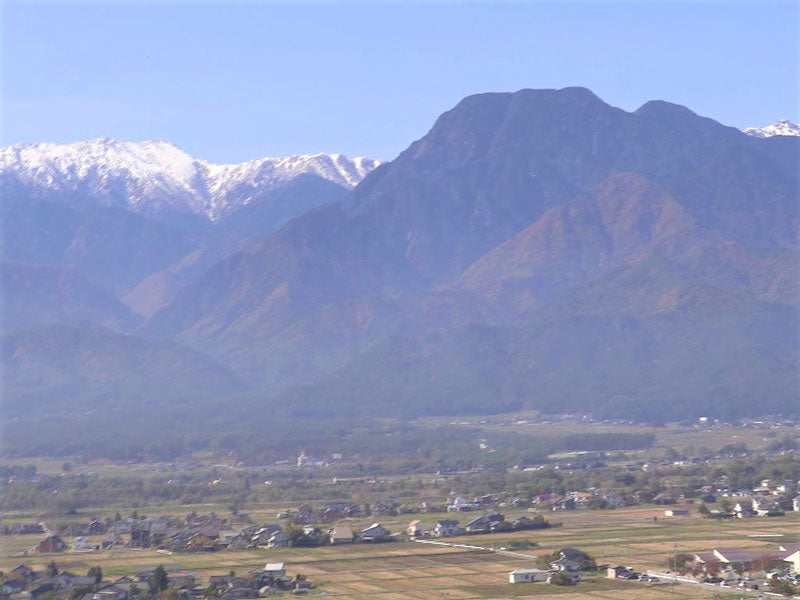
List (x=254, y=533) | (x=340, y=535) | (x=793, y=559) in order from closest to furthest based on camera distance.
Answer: (x=793, y=559) → (x=340, y=535) → (x=254, y=533)

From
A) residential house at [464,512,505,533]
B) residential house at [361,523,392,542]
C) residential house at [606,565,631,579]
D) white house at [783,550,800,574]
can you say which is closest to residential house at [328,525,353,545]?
residential house at [361,523,392,542]

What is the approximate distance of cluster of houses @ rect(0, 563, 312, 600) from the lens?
2207 inches

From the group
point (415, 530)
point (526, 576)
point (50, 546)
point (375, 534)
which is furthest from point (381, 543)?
point (526, 576)

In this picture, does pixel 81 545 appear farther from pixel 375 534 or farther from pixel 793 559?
pixel 793 559

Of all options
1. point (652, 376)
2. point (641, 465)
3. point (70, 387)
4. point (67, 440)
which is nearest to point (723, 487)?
point (641, 465)

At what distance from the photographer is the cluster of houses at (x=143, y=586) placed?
56062mm

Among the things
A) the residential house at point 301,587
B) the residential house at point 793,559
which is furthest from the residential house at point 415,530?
the residential house at point 793,559

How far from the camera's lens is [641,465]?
108m

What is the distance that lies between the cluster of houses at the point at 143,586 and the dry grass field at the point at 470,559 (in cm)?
130

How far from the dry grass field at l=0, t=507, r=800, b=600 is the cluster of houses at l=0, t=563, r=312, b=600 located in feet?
4.27

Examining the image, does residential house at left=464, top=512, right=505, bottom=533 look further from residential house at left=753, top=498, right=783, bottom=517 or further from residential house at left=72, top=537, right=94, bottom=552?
residential house at left=72, top=537, right=94, bottom=552

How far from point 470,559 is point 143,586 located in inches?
504

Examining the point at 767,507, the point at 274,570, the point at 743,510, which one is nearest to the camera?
the point at 274,570

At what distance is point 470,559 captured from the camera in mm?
63938
